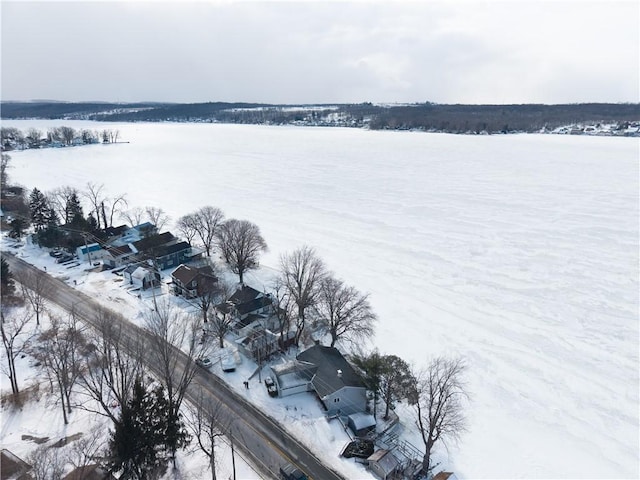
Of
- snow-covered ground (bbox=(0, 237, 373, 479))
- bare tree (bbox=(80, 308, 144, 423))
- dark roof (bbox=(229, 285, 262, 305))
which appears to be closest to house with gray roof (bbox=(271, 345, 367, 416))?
snow-covered ground (bbox=(0, 237, 373, 479))

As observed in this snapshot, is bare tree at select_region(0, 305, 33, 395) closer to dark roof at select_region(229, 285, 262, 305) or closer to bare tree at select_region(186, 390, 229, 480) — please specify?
bare tree at select_region(186, 390, 229, 480)

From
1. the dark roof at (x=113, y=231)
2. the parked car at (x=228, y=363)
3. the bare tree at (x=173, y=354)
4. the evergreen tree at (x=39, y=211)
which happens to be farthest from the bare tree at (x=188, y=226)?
the parked car at (x=228, y=363)

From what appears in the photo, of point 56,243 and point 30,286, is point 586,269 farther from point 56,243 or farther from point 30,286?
point 56,243

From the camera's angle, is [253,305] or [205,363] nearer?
[205,363]

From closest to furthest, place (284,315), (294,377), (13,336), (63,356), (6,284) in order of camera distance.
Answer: (63,356), (294,377), (13,336), (284,315), (6,284)

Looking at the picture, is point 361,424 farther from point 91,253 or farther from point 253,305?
point 91,253

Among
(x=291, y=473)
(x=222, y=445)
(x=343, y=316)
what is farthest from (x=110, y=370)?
(x=343, y=316)
